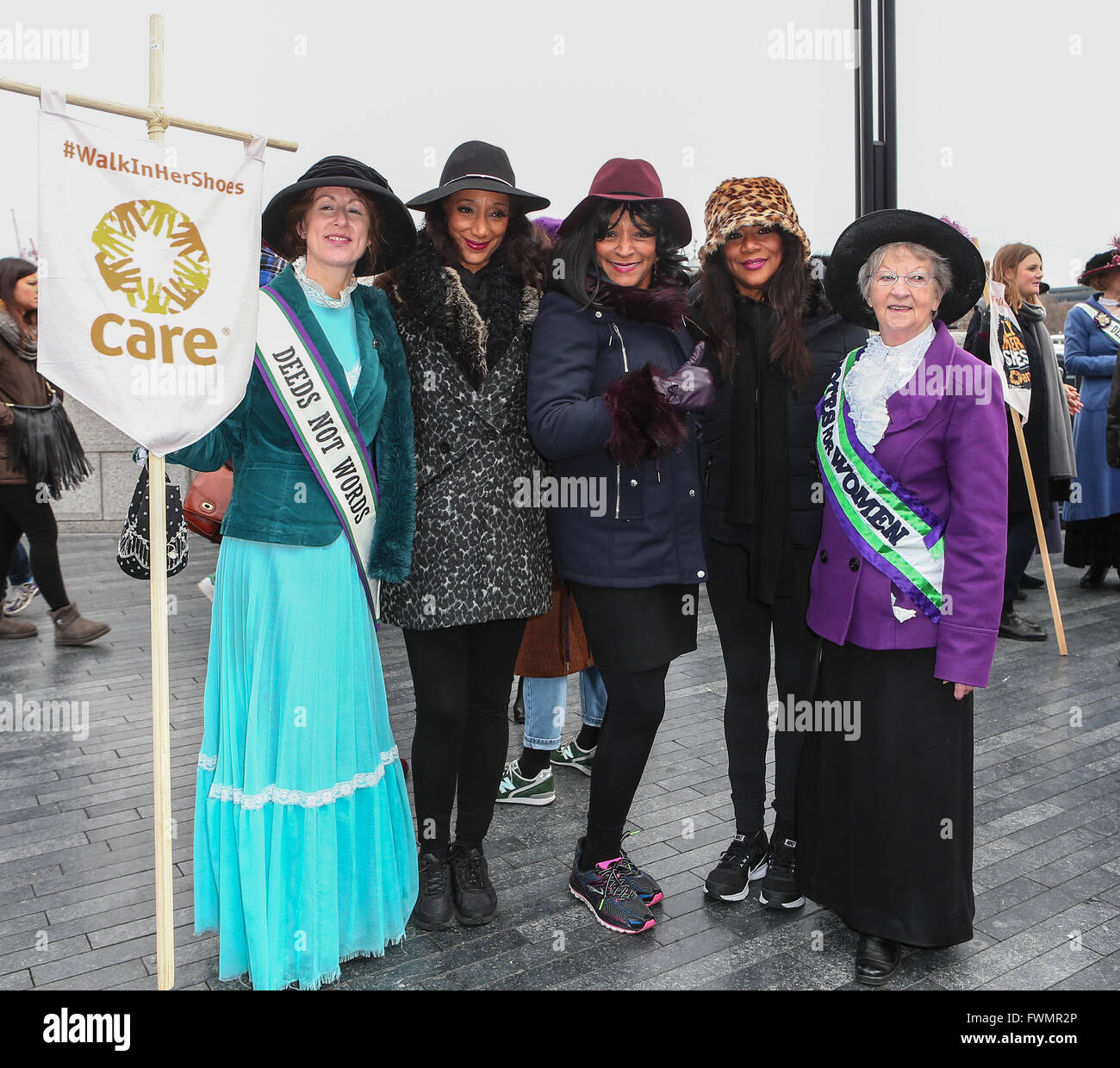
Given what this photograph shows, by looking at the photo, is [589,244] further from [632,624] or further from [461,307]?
[632,624]

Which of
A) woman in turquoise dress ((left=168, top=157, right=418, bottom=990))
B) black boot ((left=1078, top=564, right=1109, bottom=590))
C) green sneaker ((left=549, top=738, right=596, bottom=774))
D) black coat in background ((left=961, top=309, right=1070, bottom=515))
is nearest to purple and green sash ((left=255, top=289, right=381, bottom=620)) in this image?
woman in turquoise dress ((left=168, top=157, right=418, bottom=990))

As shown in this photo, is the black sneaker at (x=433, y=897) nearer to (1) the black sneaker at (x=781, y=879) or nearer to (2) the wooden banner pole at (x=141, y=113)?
(1) the black sneaker at (x=781, y=879)

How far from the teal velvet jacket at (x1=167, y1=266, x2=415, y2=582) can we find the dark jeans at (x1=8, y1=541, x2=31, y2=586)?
4.94 meters

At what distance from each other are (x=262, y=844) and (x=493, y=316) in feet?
4.68

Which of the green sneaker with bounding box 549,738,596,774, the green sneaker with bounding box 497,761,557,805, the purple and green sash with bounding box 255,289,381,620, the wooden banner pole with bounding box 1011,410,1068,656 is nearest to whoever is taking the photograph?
the purple and green sash with bounding box 255,289,381,620

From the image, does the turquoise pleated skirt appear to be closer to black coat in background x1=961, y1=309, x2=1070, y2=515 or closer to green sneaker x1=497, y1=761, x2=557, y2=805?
green sneaker x1=497, y1=761, x2=557, y2=805

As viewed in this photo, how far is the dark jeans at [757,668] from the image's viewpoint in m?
2.99

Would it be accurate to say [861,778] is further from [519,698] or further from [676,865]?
[519,698]

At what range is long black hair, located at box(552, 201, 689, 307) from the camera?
2.77 m

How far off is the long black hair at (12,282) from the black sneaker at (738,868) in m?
4.83

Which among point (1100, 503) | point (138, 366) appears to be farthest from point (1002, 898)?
point (1100, 503)

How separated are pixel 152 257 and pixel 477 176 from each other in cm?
85

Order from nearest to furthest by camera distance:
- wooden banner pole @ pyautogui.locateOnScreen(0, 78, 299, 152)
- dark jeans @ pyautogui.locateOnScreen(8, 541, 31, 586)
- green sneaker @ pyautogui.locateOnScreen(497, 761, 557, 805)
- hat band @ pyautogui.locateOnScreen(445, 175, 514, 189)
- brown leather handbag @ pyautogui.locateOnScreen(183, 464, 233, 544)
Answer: wooden banner pole @ pyautogui.locateOnScreen(0, 78, 299, 152)
hat band @ pyautogui.locateOnScreen(445, 175, 514, 189)
brown leather handbag @ pyautogui.locateOnScreen(183, 464, 233, 544)
green sneaker @ pyautogui.locateOnScreen(497, 761, 557, 805)
dark jeans @ pyautogui.locateOnScreen(8, 541, 31, 586)

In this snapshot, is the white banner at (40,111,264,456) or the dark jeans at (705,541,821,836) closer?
the white banner at (40,111,264,456)
